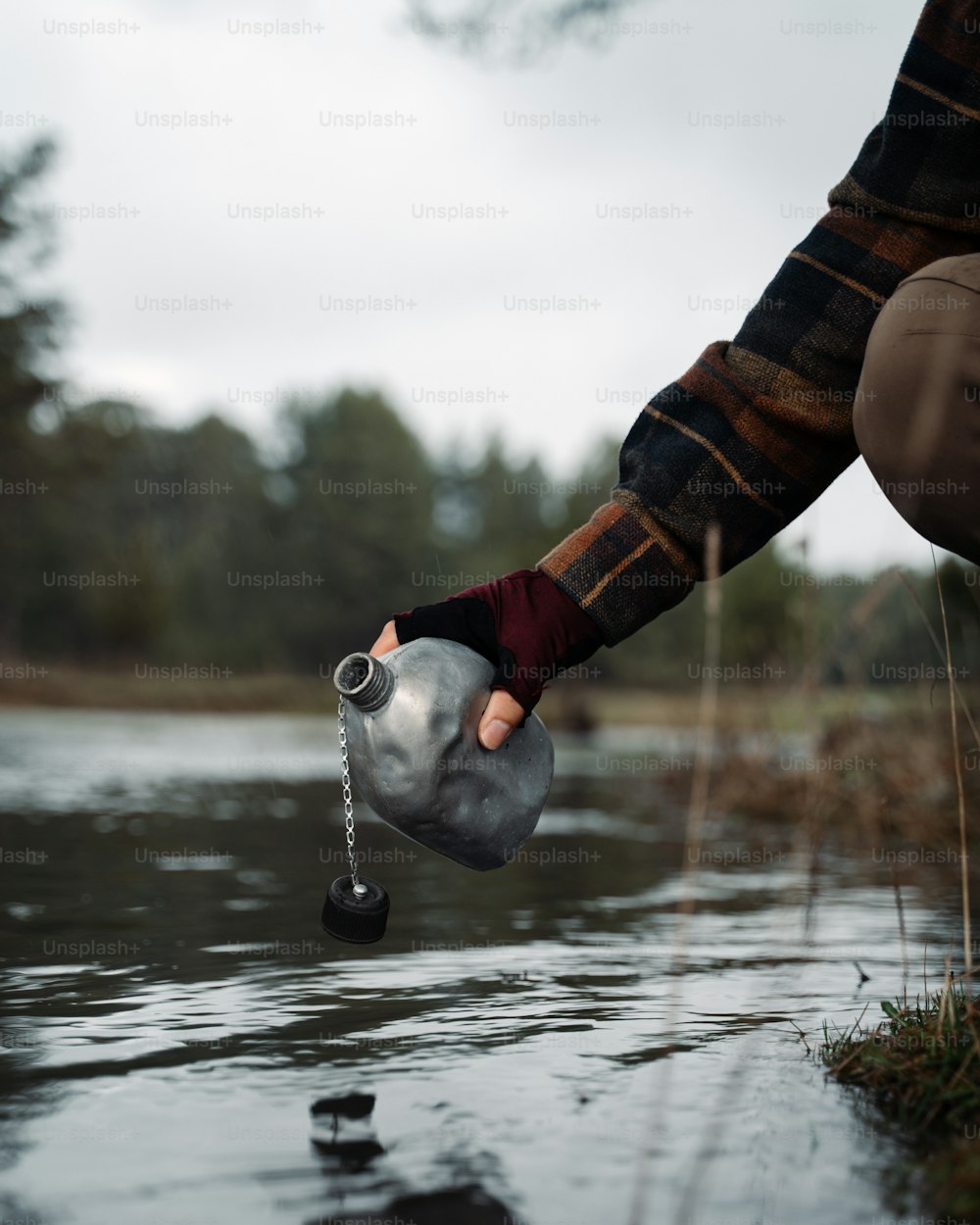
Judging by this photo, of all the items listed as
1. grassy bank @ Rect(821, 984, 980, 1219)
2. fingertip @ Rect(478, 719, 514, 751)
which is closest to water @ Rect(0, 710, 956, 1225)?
grassy bank @ Rect(821, 984, 980, 1219)

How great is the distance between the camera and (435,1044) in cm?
212

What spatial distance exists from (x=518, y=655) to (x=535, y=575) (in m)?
0.17

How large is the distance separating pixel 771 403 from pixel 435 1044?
1.17m

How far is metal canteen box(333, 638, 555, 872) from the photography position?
7.00ft

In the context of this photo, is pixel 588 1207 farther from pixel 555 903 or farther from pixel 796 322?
pixel 555 903

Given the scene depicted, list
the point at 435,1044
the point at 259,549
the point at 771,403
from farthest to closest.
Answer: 1. the point at 259,549
2. the point at 771,403
3. the point at 435,1044

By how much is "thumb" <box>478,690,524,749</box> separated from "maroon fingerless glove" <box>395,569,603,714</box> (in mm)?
12

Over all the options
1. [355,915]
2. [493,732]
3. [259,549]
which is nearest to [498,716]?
[493,732]

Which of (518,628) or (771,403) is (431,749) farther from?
(771,403)

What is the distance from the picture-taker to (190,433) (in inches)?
2467

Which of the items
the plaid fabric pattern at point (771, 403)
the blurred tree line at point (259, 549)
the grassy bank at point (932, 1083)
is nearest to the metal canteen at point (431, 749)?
the plaid fabric pattern at point (771, 403)

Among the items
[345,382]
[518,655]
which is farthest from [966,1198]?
[345,382]

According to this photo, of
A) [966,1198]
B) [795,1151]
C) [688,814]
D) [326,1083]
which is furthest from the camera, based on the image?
[688,814]

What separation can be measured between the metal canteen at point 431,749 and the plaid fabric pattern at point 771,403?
0.83 ft
